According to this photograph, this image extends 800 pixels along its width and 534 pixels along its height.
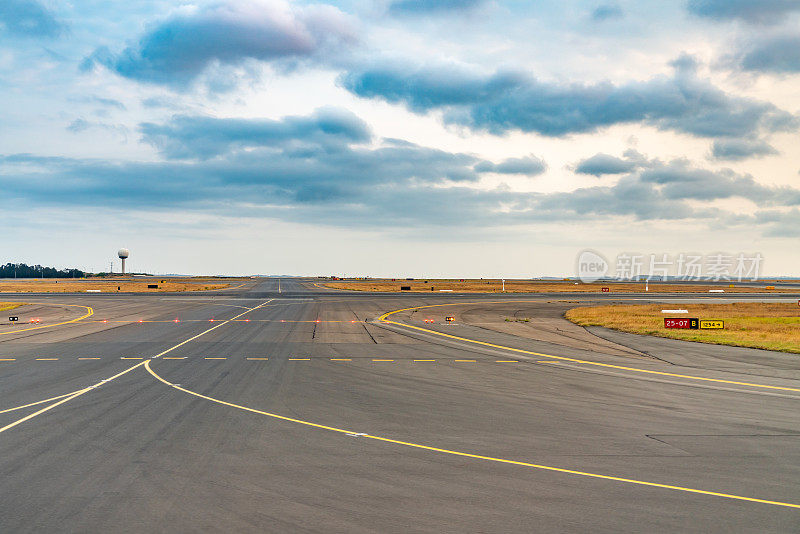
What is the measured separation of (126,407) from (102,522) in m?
7.52

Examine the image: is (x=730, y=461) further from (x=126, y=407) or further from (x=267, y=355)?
(x=267, y=355)

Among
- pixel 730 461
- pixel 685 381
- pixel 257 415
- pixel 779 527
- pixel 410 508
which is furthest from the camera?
pixel 685 381

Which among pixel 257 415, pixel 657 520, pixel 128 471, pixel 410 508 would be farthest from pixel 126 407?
pixel 657 520

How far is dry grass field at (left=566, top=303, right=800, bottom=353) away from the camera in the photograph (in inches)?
1189

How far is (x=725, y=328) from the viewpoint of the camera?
37.1m

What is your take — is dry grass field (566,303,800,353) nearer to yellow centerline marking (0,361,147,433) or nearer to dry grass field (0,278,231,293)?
yellow centerline marking (0,361,147,433)

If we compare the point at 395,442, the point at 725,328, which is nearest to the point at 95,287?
the point at 725,328

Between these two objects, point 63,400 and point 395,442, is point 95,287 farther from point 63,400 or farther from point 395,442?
point 395,442

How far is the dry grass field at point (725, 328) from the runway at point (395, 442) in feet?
20.4

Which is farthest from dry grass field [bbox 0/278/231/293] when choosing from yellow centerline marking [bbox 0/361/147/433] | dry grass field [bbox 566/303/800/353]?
yellow centerline marking [bbox 0/361/147/433]

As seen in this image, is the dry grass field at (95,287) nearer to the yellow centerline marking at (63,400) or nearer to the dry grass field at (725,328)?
the dry grass field at (725,328)

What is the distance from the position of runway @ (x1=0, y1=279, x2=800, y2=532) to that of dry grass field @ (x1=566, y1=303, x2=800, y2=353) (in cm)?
621

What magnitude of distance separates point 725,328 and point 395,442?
34.6m

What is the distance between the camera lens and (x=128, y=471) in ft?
31.2
